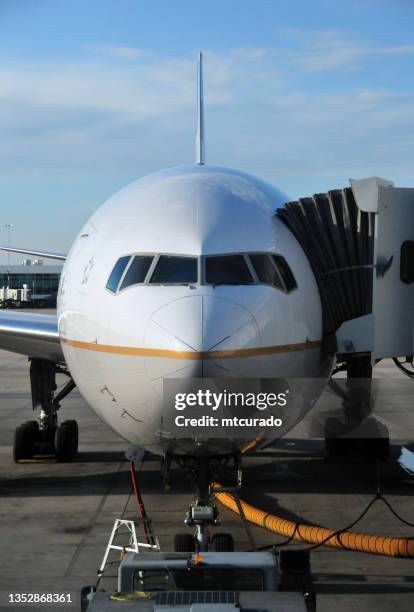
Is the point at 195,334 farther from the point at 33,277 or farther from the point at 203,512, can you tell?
the point at 33,277

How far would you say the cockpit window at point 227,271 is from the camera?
32.7 ft

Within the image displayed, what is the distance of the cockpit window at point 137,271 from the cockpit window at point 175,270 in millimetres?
137

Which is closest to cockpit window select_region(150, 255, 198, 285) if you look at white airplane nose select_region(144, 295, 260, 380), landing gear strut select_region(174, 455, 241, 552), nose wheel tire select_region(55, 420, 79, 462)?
white airplane nose select_region(144, 295, 260, 380)

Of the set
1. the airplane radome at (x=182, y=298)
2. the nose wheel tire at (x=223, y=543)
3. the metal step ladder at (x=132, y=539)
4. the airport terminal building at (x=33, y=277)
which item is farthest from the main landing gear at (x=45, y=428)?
the airport terminal building at (x=33, y=277)

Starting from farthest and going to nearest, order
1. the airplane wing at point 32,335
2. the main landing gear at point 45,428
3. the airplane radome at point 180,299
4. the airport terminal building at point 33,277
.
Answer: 1. the airport terminal building at point 33,277
2. the main landing gear at point 45,428
3. the airplane wing at point 32,335
4. the airplane radome at point 180,299

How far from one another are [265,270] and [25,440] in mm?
8323

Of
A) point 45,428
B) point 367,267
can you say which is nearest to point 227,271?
point 367,267

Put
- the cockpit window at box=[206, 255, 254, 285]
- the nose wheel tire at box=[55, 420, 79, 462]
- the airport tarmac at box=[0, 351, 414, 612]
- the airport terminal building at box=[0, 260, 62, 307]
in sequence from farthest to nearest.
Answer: the airport terminal building at box=[0, 260, 62, 307] < the nose wheel tire at box=[55, 420, 79, 462] < the airport tarmac at box=[0, 351, 414, 612] < the cockpit window at box=[206, 255, 254, 285]

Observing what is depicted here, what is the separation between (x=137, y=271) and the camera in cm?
1032

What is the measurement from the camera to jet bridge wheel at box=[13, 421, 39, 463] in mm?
17125

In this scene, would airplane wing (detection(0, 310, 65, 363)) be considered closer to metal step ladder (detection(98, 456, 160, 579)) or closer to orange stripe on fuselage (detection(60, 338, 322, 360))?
metal step ladder (detection(98, 456, 160, 579))

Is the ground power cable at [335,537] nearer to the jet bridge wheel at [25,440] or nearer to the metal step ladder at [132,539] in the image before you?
the metal step ladder at [132,539]

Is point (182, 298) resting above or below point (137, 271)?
below

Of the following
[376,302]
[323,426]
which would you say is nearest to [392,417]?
[323,426]
